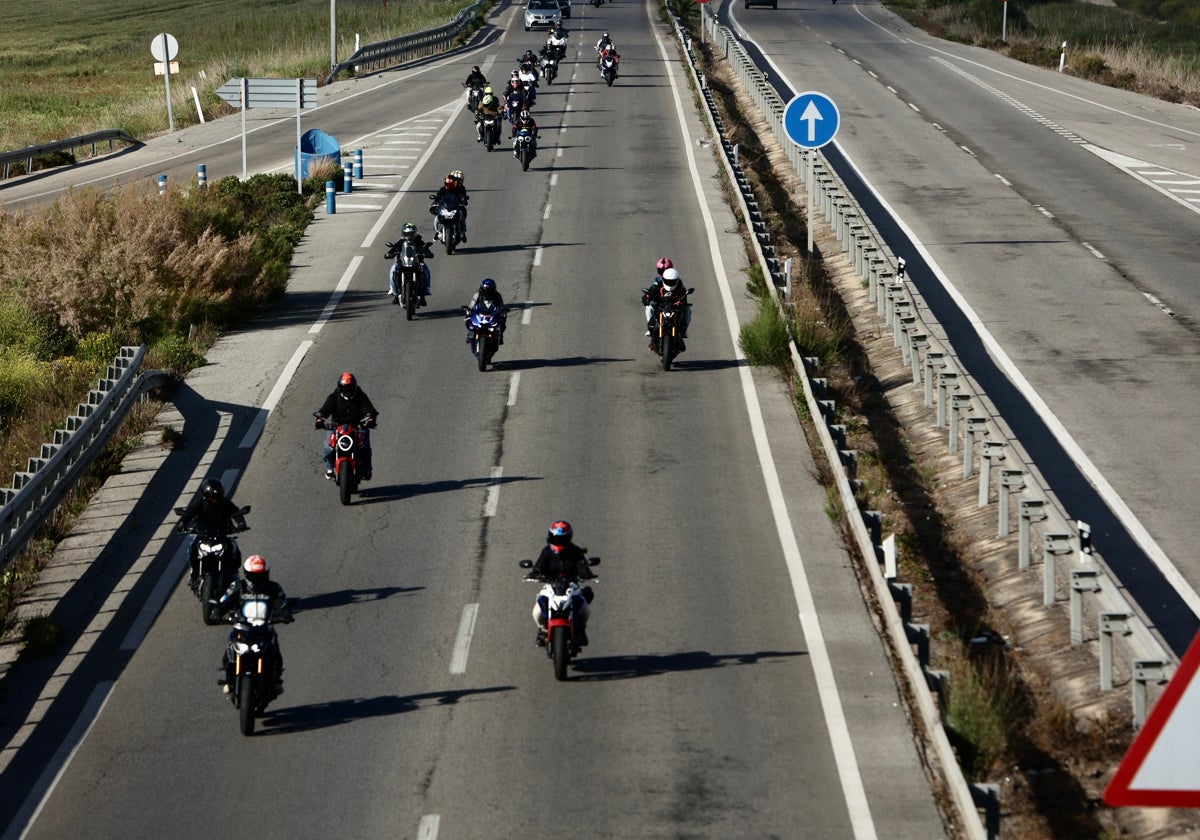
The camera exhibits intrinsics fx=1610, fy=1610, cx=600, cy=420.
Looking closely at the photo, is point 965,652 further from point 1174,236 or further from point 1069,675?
point 1174,236

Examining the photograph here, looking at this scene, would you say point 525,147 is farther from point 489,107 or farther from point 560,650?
point 560,650

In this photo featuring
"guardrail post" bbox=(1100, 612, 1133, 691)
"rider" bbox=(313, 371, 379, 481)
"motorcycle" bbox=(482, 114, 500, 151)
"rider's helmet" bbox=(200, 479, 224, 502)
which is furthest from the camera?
"motorcycle" bbox=(482, 114, 500, 151)

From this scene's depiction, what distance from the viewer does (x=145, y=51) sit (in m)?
88.9

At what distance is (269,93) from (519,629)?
2842cm

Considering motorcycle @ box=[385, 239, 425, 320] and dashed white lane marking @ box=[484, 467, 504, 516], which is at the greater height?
motorcycle @ box=[385, 239, 425, 320]

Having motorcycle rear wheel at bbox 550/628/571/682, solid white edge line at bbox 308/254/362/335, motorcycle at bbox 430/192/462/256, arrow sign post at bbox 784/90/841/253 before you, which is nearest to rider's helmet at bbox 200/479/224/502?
motorcycle rear wheel at bbox 550/628/571/682

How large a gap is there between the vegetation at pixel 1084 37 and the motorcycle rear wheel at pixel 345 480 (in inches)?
1740

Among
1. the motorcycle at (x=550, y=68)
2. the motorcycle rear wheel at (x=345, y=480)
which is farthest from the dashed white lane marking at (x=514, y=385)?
the motorcycle at (x=550, y=68)

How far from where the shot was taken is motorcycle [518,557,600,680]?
12547 mm

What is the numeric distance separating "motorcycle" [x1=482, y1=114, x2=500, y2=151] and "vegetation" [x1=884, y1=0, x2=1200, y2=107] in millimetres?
24921

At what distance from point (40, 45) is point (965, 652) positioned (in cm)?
9323

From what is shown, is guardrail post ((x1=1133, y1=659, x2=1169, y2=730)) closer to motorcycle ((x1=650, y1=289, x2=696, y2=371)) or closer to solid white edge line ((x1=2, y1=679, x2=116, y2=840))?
solid white edge line ((x1=2, y1=679, x2=116, y2=840))

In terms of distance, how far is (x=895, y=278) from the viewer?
24.6m

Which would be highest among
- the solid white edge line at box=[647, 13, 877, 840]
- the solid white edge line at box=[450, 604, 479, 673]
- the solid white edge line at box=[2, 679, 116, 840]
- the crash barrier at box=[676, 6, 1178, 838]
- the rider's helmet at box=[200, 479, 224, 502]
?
the rider's helmet at box=[200, 479, 224, 502]
